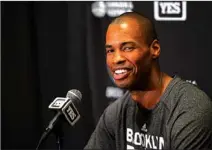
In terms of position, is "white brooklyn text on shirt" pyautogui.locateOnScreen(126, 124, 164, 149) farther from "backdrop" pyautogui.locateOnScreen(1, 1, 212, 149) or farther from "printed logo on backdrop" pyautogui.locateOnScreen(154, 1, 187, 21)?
"printed logo on backdrop" pyautogui.locateOnScreen(154, 1, 187, 21)

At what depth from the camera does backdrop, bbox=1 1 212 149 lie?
2.09 meters

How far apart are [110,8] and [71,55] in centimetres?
36

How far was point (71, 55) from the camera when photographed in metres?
2.30

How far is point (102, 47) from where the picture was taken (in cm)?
223

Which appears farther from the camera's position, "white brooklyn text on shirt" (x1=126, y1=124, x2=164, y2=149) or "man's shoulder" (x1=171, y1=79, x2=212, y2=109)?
"white brooklyn text on shirt" (x1=126, y1=124, x2=164, y2=149)

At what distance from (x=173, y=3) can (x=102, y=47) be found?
18.2 inches

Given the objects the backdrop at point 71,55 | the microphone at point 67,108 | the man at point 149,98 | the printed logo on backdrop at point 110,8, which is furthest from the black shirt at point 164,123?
the printed logo on backdrop at point 110,8

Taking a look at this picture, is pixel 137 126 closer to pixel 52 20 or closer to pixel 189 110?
pixel 189 110

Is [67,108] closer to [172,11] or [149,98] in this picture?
[149,98]

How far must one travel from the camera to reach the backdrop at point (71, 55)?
2092 mm

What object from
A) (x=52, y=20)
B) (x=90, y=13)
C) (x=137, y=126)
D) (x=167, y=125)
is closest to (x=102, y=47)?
(x=90, y=13)

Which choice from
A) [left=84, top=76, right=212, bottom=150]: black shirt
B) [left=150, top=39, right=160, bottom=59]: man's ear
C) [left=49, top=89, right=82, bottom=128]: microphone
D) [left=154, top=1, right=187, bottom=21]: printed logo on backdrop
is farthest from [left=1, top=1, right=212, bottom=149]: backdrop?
[left=49, top=89, right=82, bottom=128]: microphone

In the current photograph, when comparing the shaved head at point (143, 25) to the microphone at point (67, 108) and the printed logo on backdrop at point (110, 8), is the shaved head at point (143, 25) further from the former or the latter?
the printed logo on backdrop at point (110, 8)

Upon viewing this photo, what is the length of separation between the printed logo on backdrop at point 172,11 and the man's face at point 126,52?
81cm
